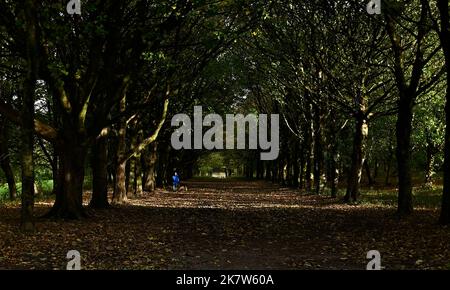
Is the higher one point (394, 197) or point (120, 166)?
point (120, 166)

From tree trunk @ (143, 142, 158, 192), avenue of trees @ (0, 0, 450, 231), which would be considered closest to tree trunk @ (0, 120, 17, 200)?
avenue of trees @ (0, 0, 450, 231)

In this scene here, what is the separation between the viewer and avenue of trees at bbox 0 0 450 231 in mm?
18359

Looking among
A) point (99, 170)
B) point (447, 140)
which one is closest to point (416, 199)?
point (447, 140)

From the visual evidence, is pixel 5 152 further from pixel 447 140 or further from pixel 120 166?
pixel 447 140

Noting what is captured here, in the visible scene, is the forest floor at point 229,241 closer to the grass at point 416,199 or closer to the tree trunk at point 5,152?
the grass at point 416,199

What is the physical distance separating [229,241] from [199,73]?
49.5 feet

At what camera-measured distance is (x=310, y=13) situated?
30812 millimetres

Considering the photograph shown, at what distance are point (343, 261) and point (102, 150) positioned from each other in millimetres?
15399

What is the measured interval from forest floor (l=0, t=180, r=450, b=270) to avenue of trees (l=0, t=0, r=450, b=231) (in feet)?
5.60

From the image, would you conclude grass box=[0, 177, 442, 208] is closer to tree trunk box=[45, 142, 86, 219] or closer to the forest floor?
the forest floor

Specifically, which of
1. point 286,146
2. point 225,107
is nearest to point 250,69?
point 225,107

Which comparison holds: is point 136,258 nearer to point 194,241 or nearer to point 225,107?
point 194,241

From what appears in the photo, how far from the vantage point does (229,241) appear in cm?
1616
